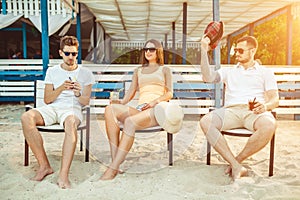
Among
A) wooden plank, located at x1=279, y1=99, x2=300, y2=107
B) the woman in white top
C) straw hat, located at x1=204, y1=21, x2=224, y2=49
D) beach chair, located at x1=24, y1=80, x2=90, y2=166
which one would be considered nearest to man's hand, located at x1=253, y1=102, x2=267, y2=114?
straw hat, located at x1=204, y1=21, x2=224, y2=49

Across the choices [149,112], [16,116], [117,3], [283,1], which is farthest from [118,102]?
[283,1]

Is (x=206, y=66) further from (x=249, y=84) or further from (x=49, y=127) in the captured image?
(x=49, y=127)

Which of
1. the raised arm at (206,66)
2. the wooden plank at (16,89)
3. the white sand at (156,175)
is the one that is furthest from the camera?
the wooden plank at (16,89)

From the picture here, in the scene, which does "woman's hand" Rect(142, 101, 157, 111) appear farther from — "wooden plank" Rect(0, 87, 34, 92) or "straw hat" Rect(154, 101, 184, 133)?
"wooden plank" Rect(0, 87, 34, 92)

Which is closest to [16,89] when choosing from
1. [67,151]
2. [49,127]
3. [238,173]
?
[49,127]

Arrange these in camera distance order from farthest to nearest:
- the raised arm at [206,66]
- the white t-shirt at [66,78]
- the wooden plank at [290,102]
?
the wooden plank at [290,102], the white t-shirt at [66,78], the raised arm at [206,66]

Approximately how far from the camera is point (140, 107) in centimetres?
279

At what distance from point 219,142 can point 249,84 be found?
0.60m

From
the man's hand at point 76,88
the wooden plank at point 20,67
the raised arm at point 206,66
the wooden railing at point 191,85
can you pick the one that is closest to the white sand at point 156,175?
the man's hand at point 76,88

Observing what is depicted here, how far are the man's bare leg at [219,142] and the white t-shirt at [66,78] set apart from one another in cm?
112

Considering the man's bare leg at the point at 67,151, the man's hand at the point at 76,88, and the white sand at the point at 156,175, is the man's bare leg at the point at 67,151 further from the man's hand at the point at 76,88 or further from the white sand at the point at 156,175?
the man's hand at the point at 76,88

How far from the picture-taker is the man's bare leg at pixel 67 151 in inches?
94.1

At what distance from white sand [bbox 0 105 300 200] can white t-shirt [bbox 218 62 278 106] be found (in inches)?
24.6

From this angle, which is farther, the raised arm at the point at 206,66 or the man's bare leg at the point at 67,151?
the raised arm at the point at 206,66
